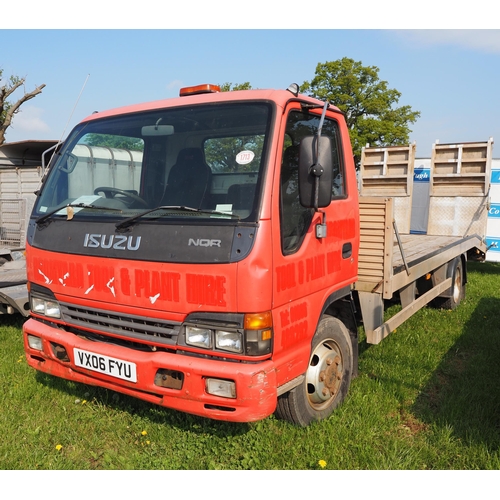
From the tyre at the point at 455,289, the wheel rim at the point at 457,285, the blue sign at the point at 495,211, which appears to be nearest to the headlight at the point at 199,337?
the tyre at the point at 455,289

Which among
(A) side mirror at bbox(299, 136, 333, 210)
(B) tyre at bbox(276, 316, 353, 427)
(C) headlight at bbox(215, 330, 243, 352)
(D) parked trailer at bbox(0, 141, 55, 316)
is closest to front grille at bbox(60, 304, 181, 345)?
(C) headlight at bbox(215, 330, 243, 352)

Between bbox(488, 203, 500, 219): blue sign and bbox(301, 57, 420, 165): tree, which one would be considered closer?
bbox(488, 203, 500, 219): blue sign

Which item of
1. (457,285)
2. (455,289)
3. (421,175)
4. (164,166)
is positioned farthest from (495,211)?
(164,166)

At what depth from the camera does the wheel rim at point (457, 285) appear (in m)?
7.11

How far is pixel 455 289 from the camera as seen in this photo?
7.16 m

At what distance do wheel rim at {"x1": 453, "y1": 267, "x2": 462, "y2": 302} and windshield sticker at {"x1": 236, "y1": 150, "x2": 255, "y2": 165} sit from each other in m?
5.10

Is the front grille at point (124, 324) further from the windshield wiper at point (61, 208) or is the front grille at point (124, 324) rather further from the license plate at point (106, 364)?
the windshield wiper at point (61, 208)

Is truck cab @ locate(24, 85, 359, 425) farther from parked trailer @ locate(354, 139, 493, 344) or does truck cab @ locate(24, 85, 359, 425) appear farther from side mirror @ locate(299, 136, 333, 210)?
parked trailer @ locate(354, 139, 493, 344)

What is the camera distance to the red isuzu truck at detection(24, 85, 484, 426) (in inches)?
108

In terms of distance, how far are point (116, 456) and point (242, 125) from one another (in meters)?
2.34

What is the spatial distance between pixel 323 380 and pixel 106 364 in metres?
1.55

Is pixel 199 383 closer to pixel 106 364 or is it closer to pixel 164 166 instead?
pixel 106 364

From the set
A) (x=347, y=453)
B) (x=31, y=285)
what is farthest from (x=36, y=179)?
(x=347, y=453)

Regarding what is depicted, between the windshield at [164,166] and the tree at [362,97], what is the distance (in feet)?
91.8
